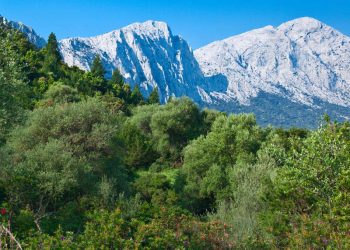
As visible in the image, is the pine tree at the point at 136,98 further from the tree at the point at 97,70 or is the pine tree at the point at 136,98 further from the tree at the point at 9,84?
the tree at the point at 9,84

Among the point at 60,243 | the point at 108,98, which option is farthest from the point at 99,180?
the point at 108,98

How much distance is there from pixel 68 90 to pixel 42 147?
37.2 m

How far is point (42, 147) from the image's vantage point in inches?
1289

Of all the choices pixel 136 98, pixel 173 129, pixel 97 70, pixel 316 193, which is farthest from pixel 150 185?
pixel 97 70

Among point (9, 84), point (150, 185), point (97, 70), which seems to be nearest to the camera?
point (9, 84)

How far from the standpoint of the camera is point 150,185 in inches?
1750

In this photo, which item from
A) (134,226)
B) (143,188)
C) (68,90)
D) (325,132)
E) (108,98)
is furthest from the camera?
(108,98)

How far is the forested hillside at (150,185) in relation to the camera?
1712 centimetres

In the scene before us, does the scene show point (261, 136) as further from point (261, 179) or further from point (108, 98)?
point (108, 98)

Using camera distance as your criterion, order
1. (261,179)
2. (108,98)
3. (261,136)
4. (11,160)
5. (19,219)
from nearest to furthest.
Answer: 1. (19,219)
2. (11,160)
3. (261,179)
4. (261,136)
5. (108,98)

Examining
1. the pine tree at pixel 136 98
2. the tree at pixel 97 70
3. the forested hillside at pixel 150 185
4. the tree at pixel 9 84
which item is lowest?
the forested hillside at pixel 150 185

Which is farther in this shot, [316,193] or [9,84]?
[9,84]

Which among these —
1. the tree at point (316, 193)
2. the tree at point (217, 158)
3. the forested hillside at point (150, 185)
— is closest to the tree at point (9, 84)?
the forested hillside at point (150, 185)

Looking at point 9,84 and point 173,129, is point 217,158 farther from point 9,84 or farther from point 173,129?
point 9,84
